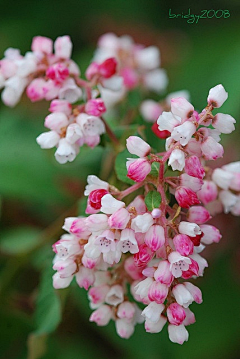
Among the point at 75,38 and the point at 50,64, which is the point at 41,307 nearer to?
the point at 50,64

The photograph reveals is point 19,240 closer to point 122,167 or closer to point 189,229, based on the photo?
point 122,167

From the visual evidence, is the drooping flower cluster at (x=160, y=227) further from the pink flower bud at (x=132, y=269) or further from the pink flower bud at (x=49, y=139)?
the pink flower bud at (x=49, y=139)

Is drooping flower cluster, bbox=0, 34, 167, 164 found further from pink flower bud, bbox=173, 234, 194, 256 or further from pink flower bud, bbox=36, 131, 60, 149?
pink flower bud, bbox=173, 234, 194, 256

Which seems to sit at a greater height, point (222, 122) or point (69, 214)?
point (222, 122)

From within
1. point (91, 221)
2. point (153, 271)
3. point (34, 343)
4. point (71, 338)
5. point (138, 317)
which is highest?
point (91, 221)

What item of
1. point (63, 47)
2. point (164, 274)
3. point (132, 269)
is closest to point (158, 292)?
point (164, 274)

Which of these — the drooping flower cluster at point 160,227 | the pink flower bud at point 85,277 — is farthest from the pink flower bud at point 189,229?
the pink flower bud at point 85,277

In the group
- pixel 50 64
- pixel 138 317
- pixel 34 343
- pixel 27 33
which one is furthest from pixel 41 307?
pixel 27 33
